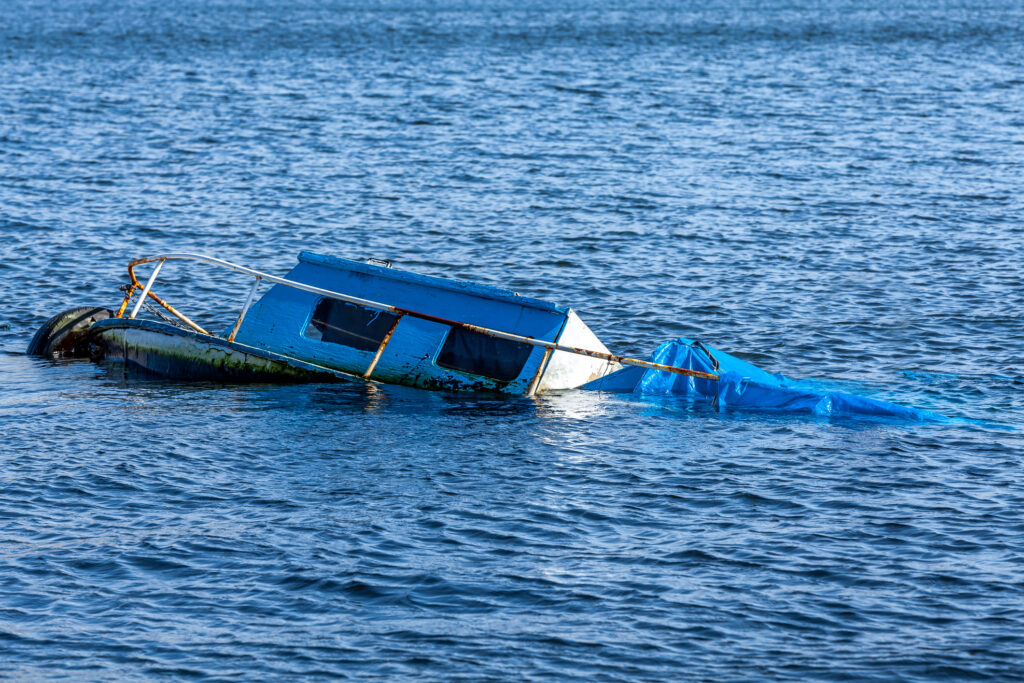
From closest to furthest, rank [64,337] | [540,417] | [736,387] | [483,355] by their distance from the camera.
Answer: [540,417] < [736,387] < [483,355] < [64,337]

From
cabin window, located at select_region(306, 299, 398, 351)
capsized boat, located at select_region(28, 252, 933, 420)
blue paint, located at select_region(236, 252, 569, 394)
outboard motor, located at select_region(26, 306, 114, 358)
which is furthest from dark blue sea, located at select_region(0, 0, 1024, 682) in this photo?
cabin window, located at select_region(306, 299, 398, 351)

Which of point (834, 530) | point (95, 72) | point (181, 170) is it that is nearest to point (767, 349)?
point (834, 530)

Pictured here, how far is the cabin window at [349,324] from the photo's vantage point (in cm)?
2048

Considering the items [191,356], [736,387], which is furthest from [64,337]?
[736,387]

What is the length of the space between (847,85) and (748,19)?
3418cm

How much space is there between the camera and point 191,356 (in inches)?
822

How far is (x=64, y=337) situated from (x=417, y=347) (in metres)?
6.98

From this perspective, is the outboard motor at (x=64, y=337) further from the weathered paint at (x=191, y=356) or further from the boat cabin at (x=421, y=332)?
the boat cabin at (x=421, y=332)

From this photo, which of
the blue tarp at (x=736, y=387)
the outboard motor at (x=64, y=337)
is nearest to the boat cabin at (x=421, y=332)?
the blue tarp at (x=736, y=387)

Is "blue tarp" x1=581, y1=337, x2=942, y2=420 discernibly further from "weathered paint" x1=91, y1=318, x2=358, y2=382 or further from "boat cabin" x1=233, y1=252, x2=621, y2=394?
"weathered paint" x1=91, y1=318, x2=358, y2=382

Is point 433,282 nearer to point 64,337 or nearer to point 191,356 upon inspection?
point 191,356

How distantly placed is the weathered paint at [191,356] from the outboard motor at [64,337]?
1.68 feet

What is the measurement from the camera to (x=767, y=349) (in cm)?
2227

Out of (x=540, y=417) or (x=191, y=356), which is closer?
(x=540, y=417)
